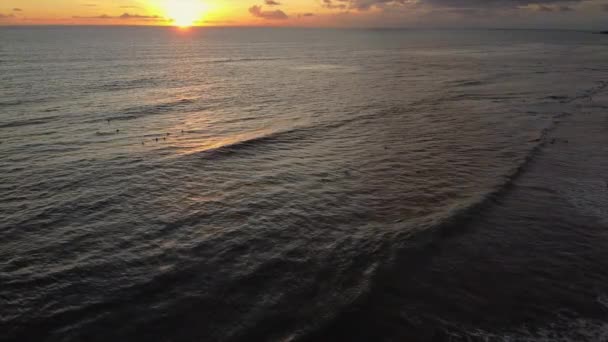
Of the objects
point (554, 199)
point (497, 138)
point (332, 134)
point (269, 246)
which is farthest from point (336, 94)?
point (269, 246)

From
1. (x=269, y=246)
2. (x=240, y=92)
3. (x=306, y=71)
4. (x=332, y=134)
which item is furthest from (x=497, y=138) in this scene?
(x=306, y=71)

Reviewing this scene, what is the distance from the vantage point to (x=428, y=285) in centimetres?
1588

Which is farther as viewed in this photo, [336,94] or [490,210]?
[336,94]

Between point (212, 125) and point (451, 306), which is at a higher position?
point (212, 125)

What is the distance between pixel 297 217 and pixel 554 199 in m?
14.2

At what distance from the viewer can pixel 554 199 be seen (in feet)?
77.6

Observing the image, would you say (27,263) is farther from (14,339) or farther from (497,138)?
(497,138)

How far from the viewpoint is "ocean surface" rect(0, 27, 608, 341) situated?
14.1 m

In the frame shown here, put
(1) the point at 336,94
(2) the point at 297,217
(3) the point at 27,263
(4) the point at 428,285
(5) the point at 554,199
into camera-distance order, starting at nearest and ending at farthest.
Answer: (4) the point at 428,285, (3) the point at 27,263, (2) the point at 297,217, (5) the point at 554,199, (1) the point at 336,94

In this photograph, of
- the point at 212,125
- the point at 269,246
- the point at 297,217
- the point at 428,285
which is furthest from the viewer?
the point at 212,125

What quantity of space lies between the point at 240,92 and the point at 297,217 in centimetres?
4680

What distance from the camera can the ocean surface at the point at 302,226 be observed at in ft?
46.1

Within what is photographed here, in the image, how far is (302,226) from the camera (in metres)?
21.2

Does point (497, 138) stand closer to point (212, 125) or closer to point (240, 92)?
point (212, 125)
